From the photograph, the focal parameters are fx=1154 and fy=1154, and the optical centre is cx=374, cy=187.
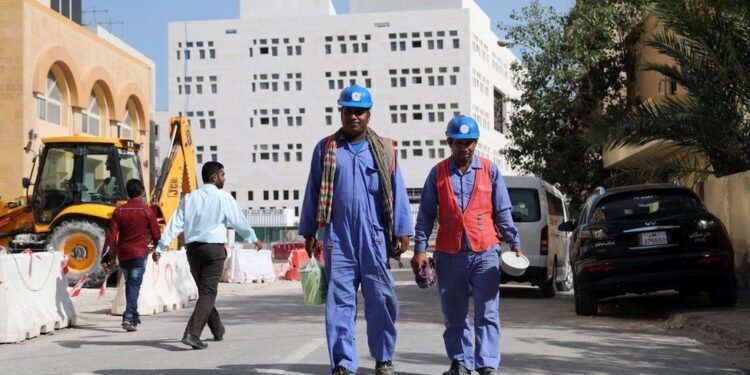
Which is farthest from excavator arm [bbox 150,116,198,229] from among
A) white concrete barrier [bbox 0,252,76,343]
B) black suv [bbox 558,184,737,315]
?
black suv [bbox 558,184,737,315]

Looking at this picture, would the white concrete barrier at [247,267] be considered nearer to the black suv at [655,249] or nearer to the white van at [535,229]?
the white van at [535,229]

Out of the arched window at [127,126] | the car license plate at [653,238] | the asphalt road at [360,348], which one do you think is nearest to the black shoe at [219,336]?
the asphalt road at [360,348]

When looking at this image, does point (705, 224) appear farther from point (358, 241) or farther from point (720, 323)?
point (358, 241)

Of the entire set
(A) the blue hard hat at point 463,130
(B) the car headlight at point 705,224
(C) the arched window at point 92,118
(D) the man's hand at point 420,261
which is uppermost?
(C) the arched window at point 92,118

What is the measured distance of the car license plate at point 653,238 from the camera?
14188mm

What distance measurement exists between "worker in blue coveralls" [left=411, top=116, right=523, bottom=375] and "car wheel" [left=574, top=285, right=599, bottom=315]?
6366 mm

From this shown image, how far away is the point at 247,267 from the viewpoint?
Result: 29141mm

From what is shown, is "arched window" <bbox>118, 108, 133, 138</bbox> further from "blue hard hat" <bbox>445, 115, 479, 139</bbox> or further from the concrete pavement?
"blue hard hat" <bbox>445, 115, 479, 139</bbox>

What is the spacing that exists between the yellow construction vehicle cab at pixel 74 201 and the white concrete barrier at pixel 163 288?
3.35m

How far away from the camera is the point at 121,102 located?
4941 cm

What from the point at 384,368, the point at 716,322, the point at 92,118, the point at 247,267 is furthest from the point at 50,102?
the point at 384,368

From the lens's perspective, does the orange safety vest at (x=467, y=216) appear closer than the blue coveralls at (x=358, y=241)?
No

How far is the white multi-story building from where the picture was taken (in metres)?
108

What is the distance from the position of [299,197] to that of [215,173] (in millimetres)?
99770
